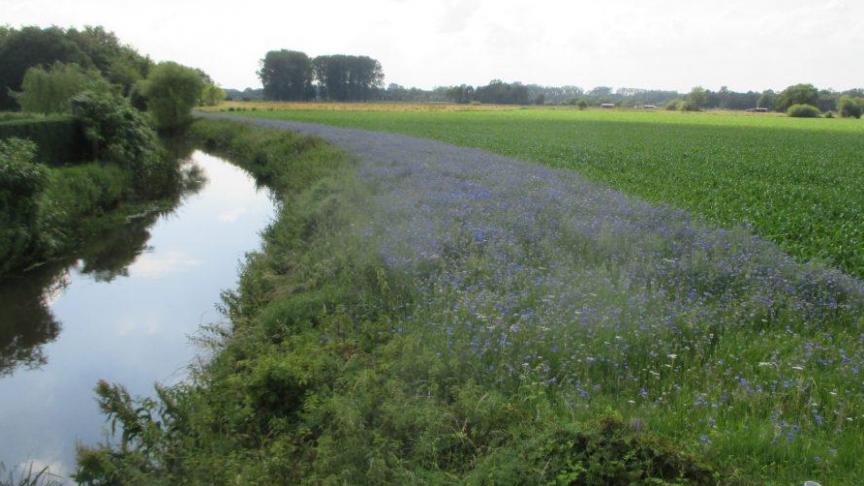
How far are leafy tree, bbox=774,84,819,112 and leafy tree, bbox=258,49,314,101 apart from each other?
76320 mm

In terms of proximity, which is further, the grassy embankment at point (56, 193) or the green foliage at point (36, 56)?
the green foliage at point (36, 56)

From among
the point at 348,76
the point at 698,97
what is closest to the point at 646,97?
the point at 698,97

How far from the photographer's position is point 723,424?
3.81m

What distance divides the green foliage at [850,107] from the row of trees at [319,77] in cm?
7164

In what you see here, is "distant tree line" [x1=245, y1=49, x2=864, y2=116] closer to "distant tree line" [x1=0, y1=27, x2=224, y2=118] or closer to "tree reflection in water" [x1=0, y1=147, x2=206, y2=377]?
"distant tree line" [x1=0, y1=27, x2=224, y2=118]

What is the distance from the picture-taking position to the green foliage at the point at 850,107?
72125mm

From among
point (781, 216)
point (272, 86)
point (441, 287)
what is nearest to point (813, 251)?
point (781, 216)

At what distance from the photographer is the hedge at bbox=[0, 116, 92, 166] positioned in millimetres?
15797

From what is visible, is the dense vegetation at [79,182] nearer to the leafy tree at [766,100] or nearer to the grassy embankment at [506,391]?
the grassy embankment at [506,391]

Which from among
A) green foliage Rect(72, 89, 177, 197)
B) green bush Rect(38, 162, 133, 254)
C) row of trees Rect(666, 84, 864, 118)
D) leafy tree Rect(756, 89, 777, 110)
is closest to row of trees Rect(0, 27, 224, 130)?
green foliage Rect(72, 89, 177, 197)

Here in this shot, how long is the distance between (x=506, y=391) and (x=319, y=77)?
A: 4171 inches

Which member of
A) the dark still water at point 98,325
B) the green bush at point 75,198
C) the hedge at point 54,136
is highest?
the hedge at point 54,136

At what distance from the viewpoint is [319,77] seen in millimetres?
103438

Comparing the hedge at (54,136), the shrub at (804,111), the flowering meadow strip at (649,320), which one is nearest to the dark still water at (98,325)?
the flowering meadow strip at (649,320)
